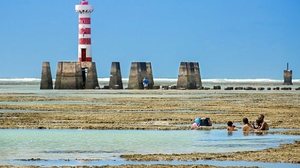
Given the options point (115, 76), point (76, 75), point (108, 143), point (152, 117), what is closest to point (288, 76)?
point (115, 76)

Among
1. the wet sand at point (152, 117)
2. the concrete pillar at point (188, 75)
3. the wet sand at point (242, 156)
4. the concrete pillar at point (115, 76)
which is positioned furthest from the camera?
the concrete pillar at point (115, 76)

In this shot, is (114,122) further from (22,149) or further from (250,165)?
(250,165)

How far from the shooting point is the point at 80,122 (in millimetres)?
32875

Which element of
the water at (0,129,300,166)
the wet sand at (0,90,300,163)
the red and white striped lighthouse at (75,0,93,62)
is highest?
the red and white striped lighthouse at (75,0,93,62)

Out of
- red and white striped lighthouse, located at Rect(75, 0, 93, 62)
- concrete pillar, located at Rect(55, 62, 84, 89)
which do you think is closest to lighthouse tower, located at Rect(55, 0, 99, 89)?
concrete pillar, located at Rect(55, 62, 84, 89)

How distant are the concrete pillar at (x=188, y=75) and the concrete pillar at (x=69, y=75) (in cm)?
772

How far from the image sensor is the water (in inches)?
862

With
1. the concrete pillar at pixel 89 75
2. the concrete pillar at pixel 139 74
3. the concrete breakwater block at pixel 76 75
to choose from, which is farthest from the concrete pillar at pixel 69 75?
the concrete pillar at pixel 139 74

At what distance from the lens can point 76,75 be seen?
253 feet

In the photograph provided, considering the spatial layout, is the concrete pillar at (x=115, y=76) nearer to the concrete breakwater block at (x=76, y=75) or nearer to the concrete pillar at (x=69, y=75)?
the concrete breakwater block at (x=76, y=75)

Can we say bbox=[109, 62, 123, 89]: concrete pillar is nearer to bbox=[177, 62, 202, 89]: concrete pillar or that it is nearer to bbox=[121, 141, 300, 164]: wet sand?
bbox=[177, 62, 202, 89]: concrete pillar

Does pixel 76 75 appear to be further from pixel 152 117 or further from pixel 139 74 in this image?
pixel 152 117

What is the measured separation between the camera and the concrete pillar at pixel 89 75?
255ft

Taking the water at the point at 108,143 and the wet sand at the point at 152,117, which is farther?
the wet sand at the point at 152,117
